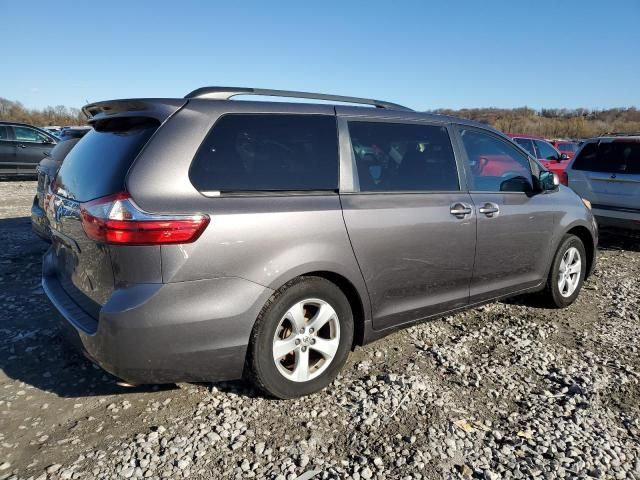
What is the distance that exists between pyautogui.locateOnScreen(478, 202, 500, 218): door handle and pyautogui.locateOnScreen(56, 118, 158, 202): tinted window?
2472mm

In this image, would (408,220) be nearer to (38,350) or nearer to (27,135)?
(38,350)

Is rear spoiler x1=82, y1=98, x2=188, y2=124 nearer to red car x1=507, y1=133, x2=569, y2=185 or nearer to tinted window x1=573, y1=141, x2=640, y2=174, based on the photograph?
tinted window x1=573, y1=141, x2=640, y2=174

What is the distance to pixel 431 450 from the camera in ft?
8.32

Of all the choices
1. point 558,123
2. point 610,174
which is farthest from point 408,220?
point 558,123

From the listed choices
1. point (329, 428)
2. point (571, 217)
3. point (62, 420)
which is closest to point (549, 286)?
point (571, 217)

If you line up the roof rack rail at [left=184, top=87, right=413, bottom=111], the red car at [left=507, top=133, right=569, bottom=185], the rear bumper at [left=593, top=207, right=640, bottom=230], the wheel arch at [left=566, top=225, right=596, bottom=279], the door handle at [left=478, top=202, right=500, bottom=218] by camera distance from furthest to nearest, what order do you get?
the red car at [left=507, top=133, right=569, bottom=185] → the rear bumper at [left=593, top=207, right=640, bottom=230] → the wheel arch at [left=566, top=225, right=596, bottom=279] → the door handle at [left=478, top=202, right=500, bottom=218] → the roof rack rail at [left=184, top=87, right=413, bottom=111]

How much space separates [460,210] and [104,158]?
7.93ft

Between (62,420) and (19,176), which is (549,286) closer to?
(62,420)

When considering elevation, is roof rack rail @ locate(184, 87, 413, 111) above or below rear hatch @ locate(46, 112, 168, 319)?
above

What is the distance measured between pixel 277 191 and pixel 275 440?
136 centimetres

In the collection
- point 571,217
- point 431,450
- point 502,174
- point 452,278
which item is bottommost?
point 431,450

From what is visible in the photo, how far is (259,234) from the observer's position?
103 inches

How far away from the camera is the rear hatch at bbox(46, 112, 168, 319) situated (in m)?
2.53

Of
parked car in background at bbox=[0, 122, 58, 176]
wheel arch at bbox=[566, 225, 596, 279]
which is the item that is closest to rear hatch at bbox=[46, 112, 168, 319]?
wheel arch at bbox=[566, 225, 596, 279]
